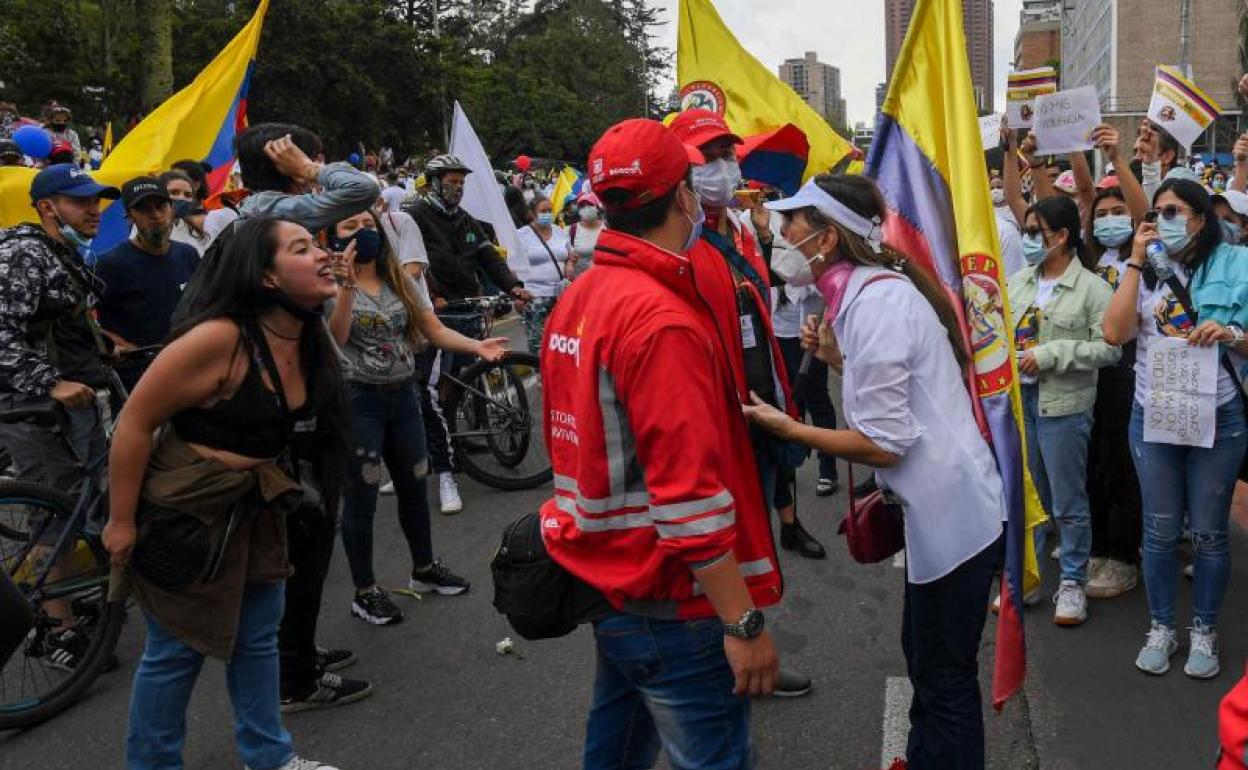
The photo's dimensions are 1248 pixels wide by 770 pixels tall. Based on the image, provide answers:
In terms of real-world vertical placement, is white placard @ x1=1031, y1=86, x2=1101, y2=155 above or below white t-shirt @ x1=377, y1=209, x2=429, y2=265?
above

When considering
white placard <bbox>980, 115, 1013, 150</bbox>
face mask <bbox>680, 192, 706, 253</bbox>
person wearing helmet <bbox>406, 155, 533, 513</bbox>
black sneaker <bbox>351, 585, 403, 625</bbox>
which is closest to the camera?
face mask <bbox>680, 192, 706, 253</bbox>

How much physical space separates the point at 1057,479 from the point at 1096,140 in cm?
169

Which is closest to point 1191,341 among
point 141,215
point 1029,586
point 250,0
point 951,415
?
point 1029,586

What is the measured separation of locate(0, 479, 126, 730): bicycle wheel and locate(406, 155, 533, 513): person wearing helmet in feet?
9.17

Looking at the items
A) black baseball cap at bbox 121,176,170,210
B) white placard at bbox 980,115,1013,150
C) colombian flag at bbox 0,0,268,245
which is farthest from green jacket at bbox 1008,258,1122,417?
colombian flag at bbox 0,0,268,245

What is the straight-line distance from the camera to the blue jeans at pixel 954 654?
272 cm

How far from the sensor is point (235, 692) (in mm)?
3096

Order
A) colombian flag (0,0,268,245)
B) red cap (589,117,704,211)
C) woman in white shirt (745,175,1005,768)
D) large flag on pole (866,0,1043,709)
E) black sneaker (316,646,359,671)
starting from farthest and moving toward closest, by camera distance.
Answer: colombian flag (0,0,268,245), black sneaker (316,646,359,671), large flag on pole (866,0,1043,709), woman in white shirt (745,175,1005,768), red cap (589,117,704,211)

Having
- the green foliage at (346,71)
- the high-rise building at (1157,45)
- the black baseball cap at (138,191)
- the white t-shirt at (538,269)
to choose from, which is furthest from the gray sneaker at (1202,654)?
the high-rise building at (1157,45)

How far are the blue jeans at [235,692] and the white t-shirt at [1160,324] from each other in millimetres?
3256

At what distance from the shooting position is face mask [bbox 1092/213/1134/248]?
4812mm

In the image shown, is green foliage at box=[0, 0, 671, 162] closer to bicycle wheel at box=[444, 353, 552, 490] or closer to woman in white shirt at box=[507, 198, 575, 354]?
woman in white shirt at box=[507, 198, 575, 354]

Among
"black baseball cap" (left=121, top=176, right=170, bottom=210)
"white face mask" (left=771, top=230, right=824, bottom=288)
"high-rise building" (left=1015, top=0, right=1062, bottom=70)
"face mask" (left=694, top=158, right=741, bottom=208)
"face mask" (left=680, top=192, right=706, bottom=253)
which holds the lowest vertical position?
"white face mask" (left=771, top=230, right=824, bottom=288)

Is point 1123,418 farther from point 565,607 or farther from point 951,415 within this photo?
point 565,607
